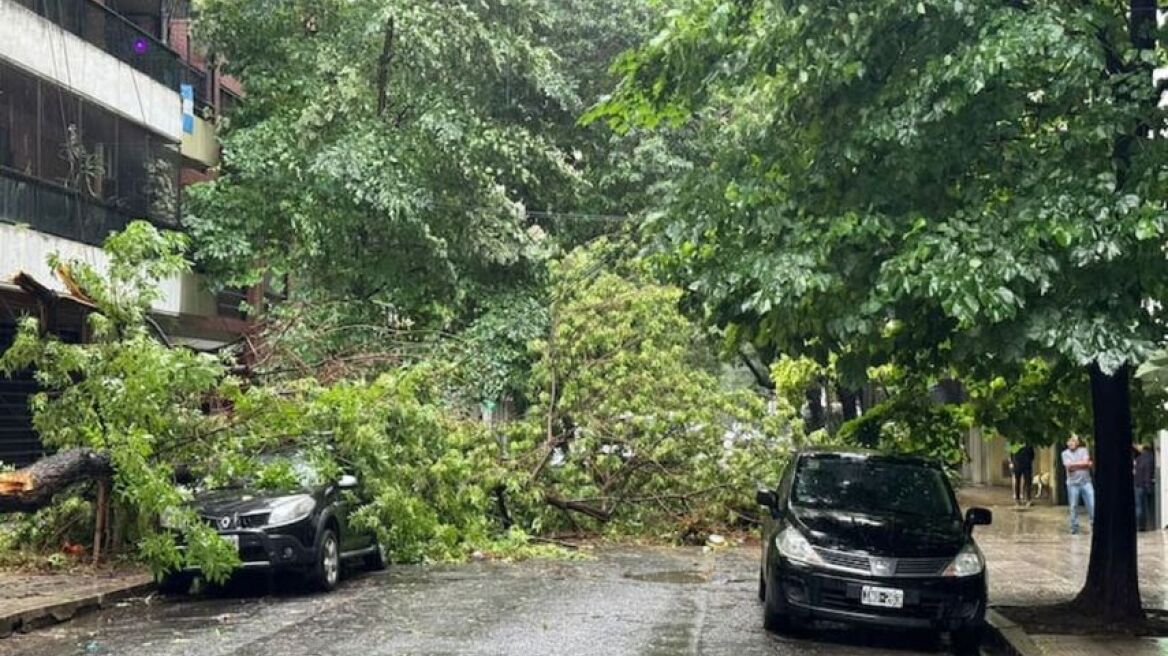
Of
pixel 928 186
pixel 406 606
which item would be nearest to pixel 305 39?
pixel 406 606

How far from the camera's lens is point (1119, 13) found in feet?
35.9

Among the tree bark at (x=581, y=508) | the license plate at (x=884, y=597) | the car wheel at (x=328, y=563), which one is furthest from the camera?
the tree bark at (x=581, y=508)

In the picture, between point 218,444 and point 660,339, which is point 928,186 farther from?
point 660,339

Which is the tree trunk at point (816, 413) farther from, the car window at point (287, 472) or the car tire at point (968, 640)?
the car tire at point (968, 640)

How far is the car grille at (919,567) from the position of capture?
1029cm

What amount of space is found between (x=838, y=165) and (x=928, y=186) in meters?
0.76

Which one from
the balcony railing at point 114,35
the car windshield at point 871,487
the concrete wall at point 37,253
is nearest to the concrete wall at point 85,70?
the balcony railing at point 114,35

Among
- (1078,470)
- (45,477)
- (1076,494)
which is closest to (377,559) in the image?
(45,477)

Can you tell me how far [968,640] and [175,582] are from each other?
26.6 feet

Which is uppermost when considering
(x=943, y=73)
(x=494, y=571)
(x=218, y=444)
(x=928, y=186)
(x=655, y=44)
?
(x=655, y=44)

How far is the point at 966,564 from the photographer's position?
1046 cm

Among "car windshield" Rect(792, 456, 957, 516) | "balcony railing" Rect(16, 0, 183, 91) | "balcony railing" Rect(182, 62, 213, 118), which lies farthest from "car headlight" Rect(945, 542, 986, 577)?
"balcony railing" Rect(182, 62, 213, 118)

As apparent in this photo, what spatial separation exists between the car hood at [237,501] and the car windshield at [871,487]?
18.0ft

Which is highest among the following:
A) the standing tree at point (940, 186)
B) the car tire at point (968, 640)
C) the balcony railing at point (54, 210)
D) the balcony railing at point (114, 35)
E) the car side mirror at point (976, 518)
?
the balcony railing at point (114, 35)
